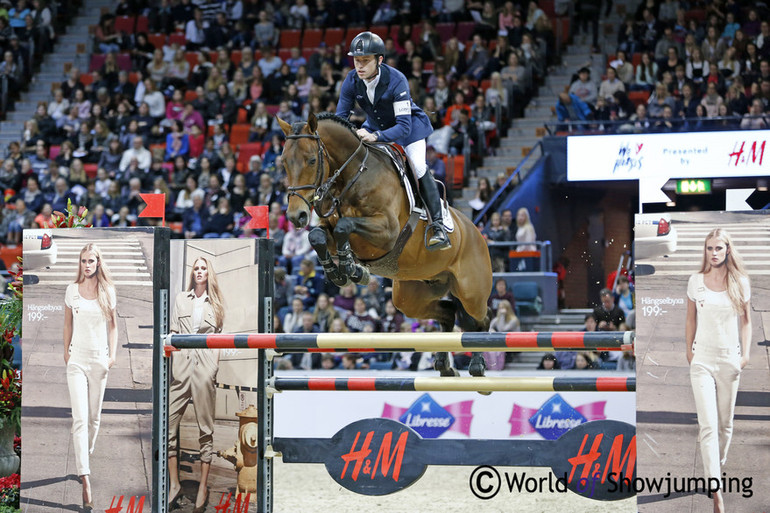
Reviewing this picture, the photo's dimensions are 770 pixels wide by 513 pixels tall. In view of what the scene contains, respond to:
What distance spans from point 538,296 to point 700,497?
6.54 metres

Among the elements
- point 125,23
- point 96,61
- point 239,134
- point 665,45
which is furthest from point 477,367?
point 125,23

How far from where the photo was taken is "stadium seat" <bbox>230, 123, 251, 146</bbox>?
14711mm

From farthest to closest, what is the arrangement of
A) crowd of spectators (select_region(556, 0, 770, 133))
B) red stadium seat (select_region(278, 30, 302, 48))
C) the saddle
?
red stadium seat (select_region(278, 30, 302, 48)), crowd of spectators (select_region(556, 0, 770, 133)), the saddle

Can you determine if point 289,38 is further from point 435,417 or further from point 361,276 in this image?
point 361,276

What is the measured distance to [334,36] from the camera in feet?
53.9

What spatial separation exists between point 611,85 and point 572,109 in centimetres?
60

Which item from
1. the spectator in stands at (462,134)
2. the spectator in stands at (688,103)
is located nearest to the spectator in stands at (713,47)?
the spectator in stands at (688,103)

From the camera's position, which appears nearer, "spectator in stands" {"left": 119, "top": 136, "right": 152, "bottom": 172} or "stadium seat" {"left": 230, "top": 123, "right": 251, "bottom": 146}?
"spectator in stands" {"left": 119, "top": 136, "right": 152, "bottom": 172}

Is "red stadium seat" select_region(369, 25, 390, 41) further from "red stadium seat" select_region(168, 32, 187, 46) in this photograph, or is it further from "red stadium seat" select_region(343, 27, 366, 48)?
"red stadium seat" select_region(168, 32, 187, 46)

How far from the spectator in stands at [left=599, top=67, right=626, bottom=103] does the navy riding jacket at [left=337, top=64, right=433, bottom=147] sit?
7.23m

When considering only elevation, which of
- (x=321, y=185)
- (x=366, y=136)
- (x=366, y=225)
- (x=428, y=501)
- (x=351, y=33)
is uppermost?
(x=351, y=33)

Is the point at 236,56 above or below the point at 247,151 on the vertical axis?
above

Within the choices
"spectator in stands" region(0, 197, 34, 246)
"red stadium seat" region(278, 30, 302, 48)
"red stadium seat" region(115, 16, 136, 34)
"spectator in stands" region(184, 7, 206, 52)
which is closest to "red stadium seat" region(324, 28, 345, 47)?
"red stadium seat" region(278, 30, 302, 48)

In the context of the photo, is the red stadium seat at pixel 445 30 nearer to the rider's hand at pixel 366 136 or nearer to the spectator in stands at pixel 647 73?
the spectator in stands at pixel 647 73
